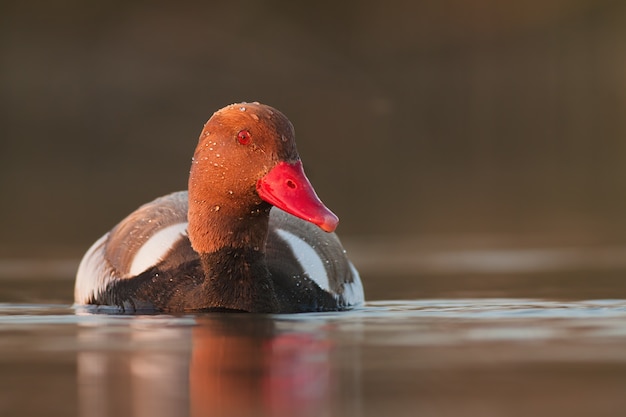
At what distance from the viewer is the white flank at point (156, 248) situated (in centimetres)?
1065

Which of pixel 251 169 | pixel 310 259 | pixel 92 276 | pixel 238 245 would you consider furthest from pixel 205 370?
pixel 92 276

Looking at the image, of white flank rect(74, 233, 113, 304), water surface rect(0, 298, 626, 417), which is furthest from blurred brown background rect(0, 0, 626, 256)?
water surface rect(0, 298, 626, 417)

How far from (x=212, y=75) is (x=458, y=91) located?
721cm

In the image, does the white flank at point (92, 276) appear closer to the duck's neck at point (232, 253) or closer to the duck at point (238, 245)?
the duck at point (238, 245)

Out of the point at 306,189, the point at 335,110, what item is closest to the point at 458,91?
the point at 335,110

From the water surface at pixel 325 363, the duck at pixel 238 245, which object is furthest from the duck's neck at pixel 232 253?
the water surface at pixel 325 363

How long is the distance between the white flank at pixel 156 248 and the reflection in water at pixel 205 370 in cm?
132

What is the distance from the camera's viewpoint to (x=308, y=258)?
423 inches

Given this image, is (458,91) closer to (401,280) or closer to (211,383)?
(401,280)

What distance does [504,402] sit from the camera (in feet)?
21.2

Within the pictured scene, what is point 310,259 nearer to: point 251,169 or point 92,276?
point 251,169

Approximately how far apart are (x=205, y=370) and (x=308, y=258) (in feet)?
11.3

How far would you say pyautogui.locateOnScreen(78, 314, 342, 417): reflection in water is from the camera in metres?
6.45

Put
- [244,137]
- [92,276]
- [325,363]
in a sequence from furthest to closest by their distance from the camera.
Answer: [92,276] < [244,137] < [325,363]
